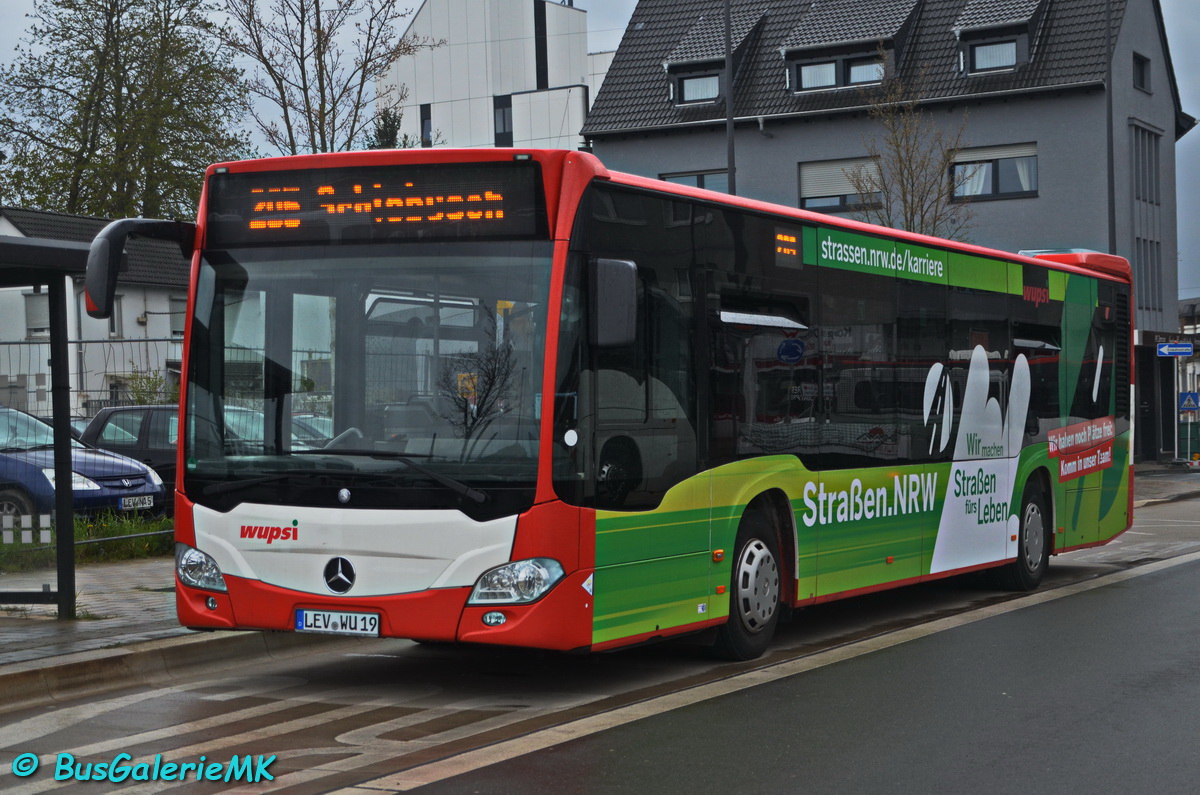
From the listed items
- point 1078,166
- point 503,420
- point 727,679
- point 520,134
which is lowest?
point 727,679

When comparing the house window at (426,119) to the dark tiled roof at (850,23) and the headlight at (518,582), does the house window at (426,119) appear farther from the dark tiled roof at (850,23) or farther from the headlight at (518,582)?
the headlight at (518,582)

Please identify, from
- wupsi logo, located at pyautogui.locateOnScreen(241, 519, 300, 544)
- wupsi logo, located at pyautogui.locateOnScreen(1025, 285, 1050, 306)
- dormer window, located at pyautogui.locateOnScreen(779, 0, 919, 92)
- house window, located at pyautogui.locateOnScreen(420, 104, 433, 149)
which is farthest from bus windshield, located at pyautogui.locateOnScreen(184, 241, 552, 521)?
house window, located at pyautogui.locateOnScreen(420, 104, 433, 149)

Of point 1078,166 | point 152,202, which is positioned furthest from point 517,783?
point 152,202

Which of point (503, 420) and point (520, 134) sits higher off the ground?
point (520, 134)

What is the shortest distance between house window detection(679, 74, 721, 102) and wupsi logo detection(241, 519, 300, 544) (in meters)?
35.5

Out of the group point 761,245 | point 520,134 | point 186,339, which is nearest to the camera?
point 186,339

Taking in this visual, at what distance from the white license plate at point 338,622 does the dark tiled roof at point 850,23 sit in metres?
34.3

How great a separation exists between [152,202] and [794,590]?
41.5m

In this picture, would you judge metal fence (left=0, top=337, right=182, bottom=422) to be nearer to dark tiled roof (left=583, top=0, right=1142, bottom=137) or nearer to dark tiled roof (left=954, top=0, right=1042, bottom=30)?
dark tiled roof (left=583, top=0, right=1142, bottom=137)

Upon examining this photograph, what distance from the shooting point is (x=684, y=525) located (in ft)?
28.9

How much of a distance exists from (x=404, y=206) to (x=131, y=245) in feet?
139

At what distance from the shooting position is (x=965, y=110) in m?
39.1

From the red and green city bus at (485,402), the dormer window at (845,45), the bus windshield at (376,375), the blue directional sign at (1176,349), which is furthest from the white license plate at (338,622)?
the dormer window at (845,45)

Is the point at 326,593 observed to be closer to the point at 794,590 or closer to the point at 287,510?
the point at 287,510
